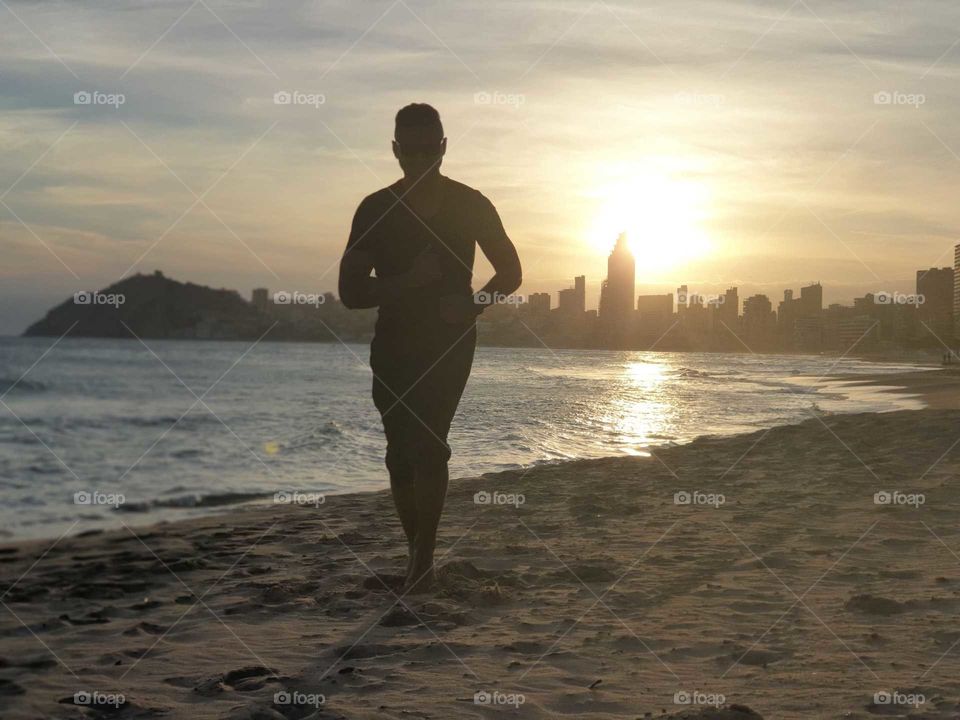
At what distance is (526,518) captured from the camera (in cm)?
652

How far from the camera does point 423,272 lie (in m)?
4.04

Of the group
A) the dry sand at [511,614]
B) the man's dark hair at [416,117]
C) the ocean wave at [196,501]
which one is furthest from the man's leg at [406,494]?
the ocean wave at [196,501]

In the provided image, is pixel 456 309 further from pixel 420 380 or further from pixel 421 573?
pixel 421 573

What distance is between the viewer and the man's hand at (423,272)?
4.04m

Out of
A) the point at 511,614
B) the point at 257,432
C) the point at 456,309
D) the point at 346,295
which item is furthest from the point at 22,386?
the point at 511,614

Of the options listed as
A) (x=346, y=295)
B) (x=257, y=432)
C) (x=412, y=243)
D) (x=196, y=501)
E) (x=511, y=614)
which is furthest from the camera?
(x=257, y=432)

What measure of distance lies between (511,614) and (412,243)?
5.87ft

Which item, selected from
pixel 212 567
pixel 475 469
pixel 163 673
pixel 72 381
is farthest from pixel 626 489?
pixel 72 381

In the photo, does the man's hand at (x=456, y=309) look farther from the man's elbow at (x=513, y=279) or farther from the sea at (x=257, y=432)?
the sea at (x=257, y=432)

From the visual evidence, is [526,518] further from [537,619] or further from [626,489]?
[537,619]

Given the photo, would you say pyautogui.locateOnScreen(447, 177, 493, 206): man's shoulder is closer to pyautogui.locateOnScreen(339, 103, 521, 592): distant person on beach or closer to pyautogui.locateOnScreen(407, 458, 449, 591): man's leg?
pyautogui.locateOnScreen(339, 103, 521, 592): distant person on beach

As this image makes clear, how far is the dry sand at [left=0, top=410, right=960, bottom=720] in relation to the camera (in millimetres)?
2828

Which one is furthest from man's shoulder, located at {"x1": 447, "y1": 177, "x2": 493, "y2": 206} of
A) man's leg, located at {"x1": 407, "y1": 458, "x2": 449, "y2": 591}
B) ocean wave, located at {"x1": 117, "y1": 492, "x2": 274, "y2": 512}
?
ocean wave, located at {"x1": 117, "y1": 492, "x2": 274, "y2": 512}

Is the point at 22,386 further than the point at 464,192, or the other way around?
the point at 22,386
